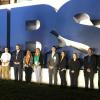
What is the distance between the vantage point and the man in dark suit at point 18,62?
70.6 feet

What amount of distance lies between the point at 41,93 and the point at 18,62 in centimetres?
480

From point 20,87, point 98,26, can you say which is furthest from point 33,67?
point 98,26

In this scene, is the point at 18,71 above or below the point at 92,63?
below

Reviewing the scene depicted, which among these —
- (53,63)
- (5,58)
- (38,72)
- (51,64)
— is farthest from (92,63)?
(5,58)

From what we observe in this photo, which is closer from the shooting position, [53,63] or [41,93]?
[41,93]

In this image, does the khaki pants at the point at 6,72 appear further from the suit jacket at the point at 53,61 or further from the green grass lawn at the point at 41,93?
the suit jacket at the point at 53,61

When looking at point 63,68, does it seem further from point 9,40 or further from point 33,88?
point 9,40

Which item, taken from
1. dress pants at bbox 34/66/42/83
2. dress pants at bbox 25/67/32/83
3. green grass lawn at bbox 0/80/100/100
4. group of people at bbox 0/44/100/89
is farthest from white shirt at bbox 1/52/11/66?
green grass lawn at bbox 0/80/100/100

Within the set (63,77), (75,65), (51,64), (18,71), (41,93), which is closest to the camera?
(41,93)

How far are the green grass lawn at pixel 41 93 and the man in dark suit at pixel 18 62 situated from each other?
A: 1702 millimetres

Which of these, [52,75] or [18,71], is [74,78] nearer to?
[52,75]

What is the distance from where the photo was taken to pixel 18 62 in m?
21.6

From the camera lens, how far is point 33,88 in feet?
61.2

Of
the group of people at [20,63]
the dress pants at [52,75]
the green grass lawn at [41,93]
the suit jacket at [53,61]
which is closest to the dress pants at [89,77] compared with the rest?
the green grass lawn at [41,93]
